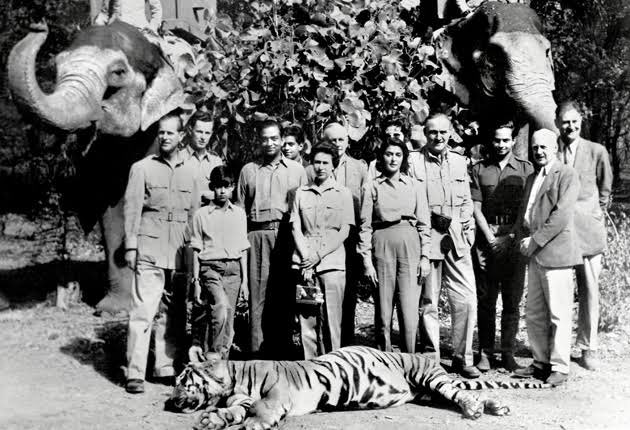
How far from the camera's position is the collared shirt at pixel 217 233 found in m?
6.14

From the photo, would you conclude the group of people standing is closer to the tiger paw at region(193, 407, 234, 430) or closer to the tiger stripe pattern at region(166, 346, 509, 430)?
the tiger stripe pattern at region(166, 346, 509, 430)

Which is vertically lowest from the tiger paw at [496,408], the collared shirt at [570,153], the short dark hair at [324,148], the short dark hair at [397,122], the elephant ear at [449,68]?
the tiger paw at [496,408]

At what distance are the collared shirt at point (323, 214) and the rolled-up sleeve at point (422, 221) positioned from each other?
0.55 meters

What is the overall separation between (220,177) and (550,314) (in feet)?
8.79

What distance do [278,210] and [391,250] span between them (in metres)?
0.93

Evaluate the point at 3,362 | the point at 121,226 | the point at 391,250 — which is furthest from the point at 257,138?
the point at 3,362

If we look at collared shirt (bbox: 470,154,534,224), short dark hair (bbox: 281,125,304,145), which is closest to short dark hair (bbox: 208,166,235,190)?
short dark hair (bbox: 281,125,304,145)

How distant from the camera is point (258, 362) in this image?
5.45 meters

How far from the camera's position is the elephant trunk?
20.2 feet

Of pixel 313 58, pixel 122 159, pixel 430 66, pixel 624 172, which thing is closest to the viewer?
pixel 313 58

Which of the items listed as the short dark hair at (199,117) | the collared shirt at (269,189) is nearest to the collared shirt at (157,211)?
the collared shirt at (269,189)

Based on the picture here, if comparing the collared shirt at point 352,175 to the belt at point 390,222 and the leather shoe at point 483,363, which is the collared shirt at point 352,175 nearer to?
the belt at point 390,222

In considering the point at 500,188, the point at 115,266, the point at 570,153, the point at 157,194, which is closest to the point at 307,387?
the point at 157,194

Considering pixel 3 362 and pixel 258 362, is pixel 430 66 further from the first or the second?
pixel 3 362
